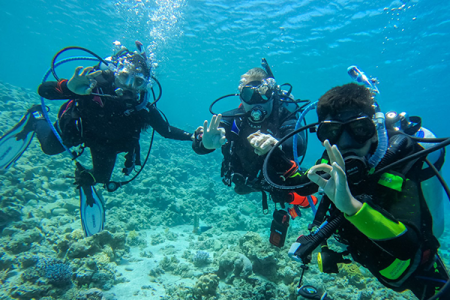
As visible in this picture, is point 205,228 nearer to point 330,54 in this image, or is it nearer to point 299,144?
point 299,144

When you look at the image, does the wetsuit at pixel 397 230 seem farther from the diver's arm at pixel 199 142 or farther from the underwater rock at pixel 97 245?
the underwater rock at pixel 97 245

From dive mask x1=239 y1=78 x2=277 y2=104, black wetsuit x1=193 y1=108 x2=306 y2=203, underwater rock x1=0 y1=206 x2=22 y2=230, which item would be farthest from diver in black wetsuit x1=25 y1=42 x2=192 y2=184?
underwater rock x1=0 y1=206 x2=22 y2=230

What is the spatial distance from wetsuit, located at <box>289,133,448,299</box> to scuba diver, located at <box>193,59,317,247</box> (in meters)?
1.62

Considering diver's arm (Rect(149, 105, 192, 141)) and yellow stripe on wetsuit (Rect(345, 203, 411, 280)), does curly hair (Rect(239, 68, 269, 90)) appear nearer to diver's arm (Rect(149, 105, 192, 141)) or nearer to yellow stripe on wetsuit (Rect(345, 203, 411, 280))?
diver's arm (Rect(149, 105, 192, 141))

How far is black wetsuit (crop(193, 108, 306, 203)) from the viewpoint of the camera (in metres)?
3.72

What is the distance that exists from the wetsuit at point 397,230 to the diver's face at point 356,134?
0.20 m

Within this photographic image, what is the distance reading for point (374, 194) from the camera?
5.76 feet

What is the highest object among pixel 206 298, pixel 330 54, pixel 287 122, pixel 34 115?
pixel 330 54

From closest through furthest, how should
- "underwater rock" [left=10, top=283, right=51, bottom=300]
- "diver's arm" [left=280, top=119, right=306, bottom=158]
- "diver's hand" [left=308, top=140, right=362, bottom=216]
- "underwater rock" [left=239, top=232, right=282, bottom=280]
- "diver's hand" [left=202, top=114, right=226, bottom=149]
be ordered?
"diver's hand" [left=308, top=140, right=362, bottom=216] < "diver's hand" [left=202, top=114, right=226, bottom=149] < "diver's arm" [left=280, top=119, right=306, bottom=158] < "underwater rock" [left=10, top=283, right=51, bottom=300] < "underwater rock" [left=239, top=232, right=282, bottom=280]

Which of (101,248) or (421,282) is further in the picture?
(101,248)

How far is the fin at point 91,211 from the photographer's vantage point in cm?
518

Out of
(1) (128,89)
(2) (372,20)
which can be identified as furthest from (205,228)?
(2) (372,20)

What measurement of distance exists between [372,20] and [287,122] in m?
16.5

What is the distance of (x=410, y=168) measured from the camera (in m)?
1.72
